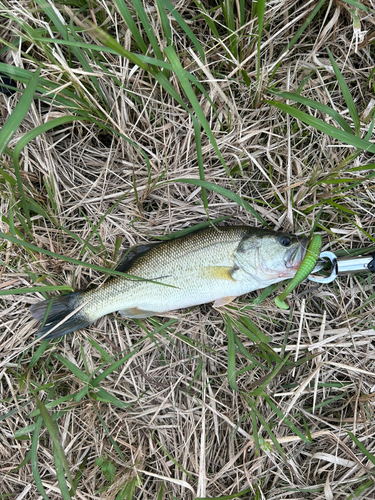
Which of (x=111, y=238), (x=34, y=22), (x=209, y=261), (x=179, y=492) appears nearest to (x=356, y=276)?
(x=209, y=261)

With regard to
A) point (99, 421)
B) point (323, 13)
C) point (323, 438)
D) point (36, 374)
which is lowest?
point (323, 438)

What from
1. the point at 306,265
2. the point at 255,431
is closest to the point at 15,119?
the point at 306,265

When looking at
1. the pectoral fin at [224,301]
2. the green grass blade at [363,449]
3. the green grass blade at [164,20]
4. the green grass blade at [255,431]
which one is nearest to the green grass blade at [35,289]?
the pectoral fin at [224,301]

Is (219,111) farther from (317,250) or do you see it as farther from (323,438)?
(323,438)

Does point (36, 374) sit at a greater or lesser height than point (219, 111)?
lesser

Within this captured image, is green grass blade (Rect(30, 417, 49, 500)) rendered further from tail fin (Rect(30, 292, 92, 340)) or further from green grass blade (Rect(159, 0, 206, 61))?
green grass blade (Rect(159, 0, 206, 61))
